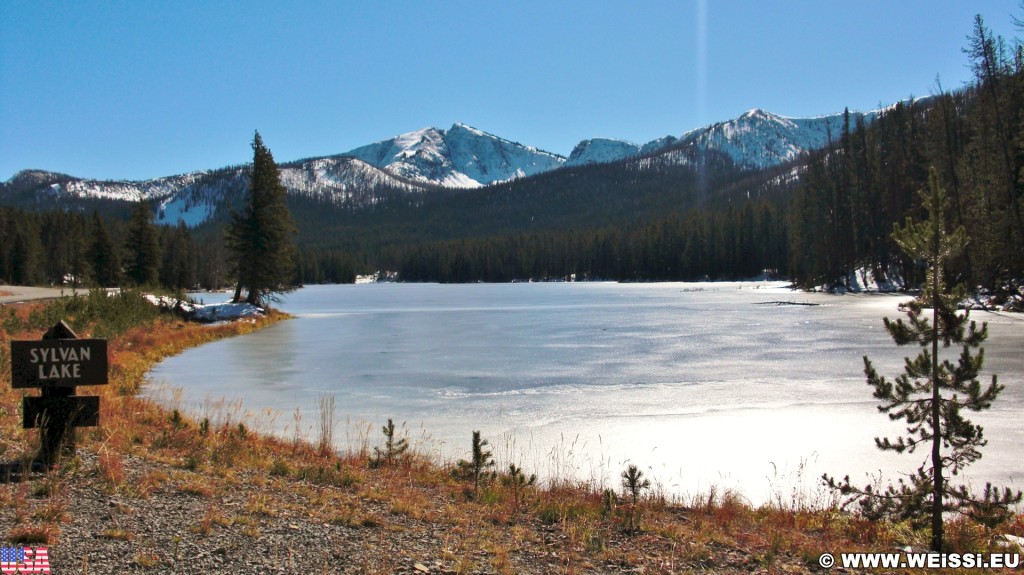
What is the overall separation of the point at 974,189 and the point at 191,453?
1954 inches

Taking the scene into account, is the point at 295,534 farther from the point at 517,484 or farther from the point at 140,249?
the point at 140,249

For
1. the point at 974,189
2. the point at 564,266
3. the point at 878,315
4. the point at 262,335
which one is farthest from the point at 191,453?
the point at 564,266

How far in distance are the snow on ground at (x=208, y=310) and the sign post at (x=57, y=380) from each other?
1108 inches

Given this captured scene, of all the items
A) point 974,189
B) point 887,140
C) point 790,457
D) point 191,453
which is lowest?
point 790,457

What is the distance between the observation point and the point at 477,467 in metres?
7.95

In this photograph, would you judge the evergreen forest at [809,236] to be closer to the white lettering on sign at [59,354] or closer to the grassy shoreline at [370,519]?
the grassy shoreline at [370,519]

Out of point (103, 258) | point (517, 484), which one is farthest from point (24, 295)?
point (517, 484)

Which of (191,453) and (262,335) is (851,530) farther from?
(262,335)

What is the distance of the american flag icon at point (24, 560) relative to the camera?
13.8 feet

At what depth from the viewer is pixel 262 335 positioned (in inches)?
1273

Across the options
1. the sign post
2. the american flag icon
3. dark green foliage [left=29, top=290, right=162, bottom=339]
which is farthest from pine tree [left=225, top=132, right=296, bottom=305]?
the american flag icon

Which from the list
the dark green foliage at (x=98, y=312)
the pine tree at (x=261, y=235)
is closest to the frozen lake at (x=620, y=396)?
the dark green foliage at (x=98, y=312)

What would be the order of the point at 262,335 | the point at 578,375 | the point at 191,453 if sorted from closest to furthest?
the point at 191,453
the point at 578,375
the point at 262,335

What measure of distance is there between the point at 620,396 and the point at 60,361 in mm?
11348
